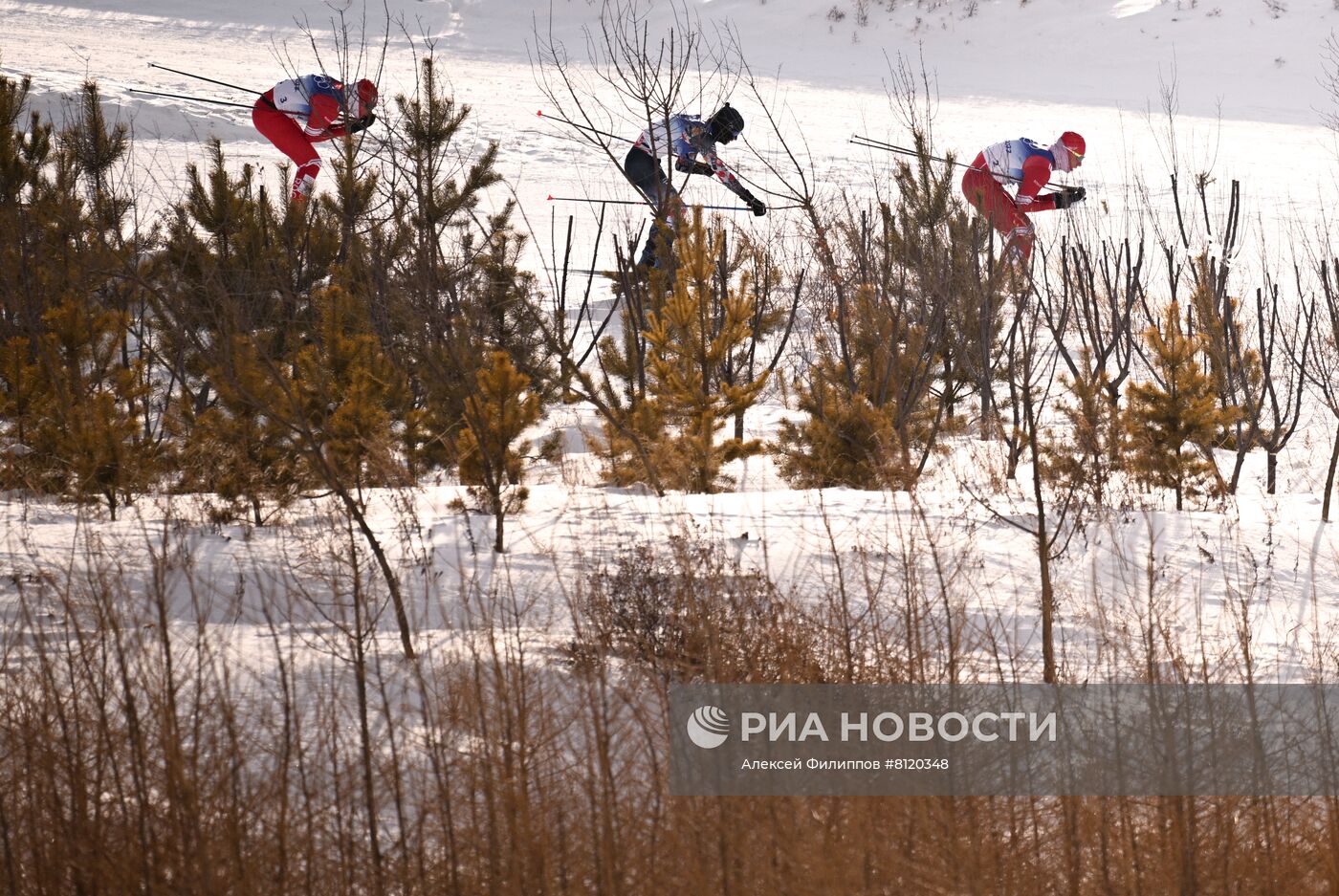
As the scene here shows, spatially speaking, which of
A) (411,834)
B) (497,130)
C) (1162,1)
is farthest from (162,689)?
(1162,1)

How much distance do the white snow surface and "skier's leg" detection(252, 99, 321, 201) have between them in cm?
177


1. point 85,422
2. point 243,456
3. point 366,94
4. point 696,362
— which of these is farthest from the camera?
point 696,362

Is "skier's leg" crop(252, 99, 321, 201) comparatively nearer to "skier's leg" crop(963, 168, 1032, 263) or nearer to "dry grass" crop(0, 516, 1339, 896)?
"skier's leg" crop(963, 168, 1032, 263)

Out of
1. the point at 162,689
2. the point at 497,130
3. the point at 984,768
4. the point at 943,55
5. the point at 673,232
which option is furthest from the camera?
the point at 943,55

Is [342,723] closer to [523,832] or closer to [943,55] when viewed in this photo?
[523,832]

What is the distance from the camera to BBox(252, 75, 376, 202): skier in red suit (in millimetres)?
10898

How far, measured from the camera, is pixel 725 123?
1142 cm

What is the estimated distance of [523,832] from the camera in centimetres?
379

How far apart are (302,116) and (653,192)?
3488mm

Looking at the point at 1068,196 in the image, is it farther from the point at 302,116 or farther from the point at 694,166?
the point at 302,116

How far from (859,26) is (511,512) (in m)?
33.9

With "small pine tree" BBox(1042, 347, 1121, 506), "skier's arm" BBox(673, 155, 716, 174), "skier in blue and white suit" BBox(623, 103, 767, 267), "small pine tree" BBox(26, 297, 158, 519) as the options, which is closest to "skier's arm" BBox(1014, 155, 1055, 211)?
"small pine tree" BBox(1042, 347, 1121, 506)

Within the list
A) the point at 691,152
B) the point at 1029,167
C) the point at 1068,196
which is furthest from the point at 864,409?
the point at 1029,167

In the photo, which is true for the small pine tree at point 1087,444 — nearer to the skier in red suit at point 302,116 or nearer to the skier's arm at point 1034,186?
the skier's arm at point 1034,186
